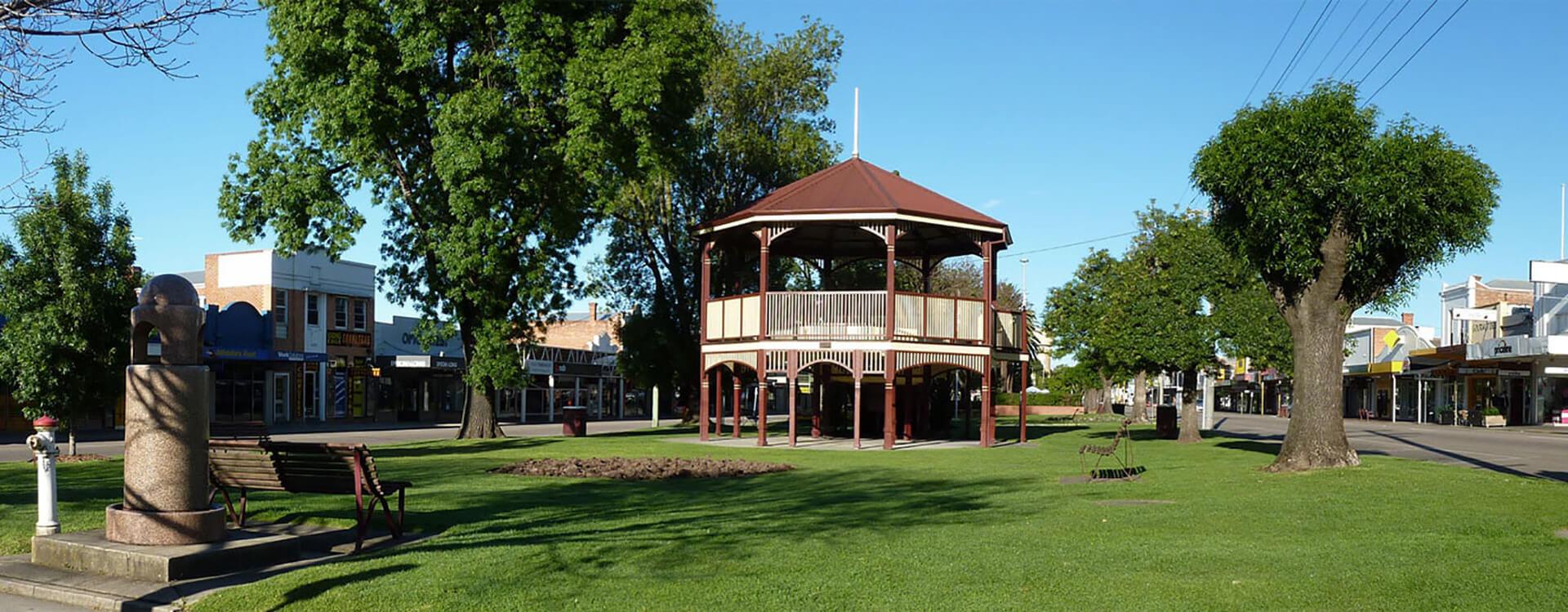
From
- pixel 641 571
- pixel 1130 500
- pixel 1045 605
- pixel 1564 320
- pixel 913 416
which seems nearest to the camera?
pixel 1045 605

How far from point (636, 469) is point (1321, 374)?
1049 centimetres

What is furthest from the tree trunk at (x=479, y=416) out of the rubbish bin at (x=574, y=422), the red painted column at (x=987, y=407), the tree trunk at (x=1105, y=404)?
the tree trunk at (x=1105, y=404)

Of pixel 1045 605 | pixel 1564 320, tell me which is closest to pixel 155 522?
pixel 1045 605

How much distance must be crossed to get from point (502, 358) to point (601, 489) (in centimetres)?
1395

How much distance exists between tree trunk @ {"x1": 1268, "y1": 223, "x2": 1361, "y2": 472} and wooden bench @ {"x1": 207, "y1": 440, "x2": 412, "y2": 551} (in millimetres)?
13801

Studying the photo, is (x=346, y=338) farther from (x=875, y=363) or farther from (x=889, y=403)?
(x=889, y=403)

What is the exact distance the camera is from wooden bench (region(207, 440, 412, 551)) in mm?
10344

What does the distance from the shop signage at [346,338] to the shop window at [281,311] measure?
2.27 meters

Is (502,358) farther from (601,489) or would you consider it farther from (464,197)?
(601,489)

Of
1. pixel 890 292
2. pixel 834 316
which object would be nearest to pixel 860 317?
pixel 834 316

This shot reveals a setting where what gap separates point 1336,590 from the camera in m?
7.99

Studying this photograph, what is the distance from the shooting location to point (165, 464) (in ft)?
30.3

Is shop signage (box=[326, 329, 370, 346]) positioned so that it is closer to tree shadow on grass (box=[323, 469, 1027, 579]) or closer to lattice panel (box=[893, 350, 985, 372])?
lattice panel (box=[893, 350, 985, 372])

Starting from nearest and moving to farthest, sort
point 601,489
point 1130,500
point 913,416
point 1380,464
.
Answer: point 1130,500 → point 601,489 → point 1380,464 → point 913,416
